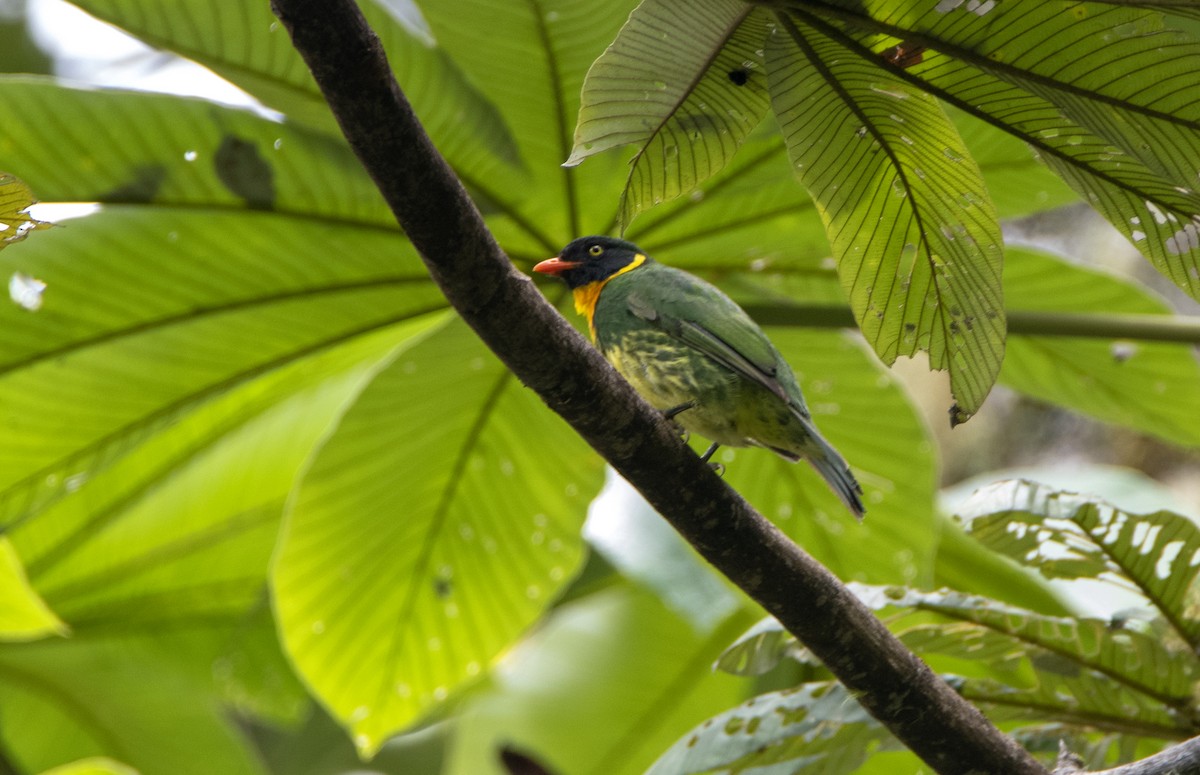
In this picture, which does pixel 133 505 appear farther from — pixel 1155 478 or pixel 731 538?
pixel 1155 478

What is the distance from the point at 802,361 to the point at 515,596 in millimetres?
830

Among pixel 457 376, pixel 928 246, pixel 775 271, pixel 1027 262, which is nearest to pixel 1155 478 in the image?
pixel 1027 262

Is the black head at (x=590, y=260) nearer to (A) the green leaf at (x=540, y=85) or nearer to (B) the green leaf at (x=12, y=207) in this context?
(A) the green leaf at (x=540, y=85)

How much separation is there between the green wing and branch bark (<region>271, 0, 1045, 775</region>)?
22.2 inches

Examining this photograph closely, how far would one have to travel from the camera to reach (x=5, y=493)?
2400mm

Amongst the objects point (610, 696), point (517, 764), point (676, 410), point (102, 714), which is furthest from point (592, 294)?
point (102, 714)

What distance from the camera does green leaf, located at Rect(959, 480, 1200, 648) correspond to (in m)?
1.83

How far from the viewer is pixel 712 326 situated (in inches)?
79.4

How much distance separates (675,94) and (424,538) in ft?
5.13

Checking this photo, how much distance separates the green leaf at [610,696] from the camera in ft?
11.0

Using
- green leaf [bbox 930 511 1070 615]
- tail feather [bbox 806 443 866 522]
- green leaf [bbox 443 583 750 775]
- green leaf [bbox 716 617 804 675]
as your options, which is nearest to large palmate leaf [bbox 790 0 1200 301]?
tail feather [bbox 806 443 866 522]

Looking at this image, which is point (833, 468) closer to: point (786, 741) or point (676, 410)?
point (676, 410)

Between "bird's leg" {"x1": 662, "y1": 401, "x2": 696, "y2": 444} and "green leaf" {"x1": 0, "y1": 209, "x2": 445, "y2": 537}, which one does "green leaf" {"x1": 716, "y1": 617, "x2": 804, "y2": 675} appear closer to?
"bird's leg" {"x1": 662, "y1": 401, "x2": 696, "y2": 444}

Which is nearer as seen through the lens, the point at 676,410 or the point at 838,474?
the point at 676,410
